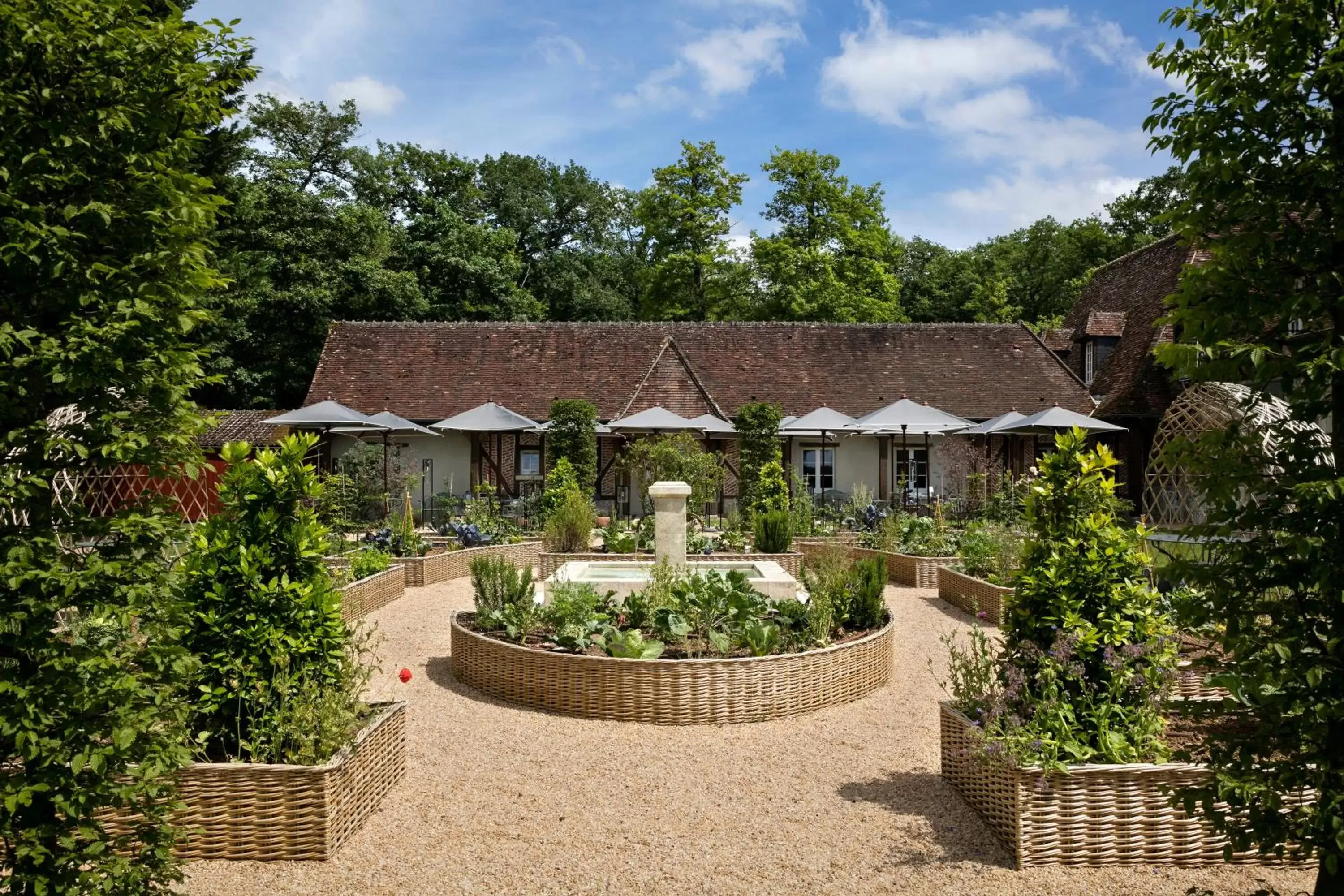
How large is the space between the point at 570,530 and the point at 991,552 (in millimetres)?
7309

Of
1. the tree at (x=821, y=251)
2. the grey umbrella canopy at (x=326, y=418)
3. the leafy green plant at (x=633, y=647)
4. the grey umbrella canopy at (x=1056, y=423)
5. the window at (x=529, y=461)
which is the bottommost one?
the leafy green plant at (x=633, y=647)

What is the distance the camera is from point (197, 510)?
22.4m

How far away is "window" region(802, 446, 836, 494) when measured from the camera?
88.6 ft

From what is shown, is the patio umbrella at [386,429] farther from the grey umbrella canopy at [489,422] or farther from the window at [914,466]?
the window at [914,466]

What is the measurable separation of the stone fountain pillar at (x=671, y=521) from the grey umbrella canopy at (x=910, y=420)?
1007 centimetres

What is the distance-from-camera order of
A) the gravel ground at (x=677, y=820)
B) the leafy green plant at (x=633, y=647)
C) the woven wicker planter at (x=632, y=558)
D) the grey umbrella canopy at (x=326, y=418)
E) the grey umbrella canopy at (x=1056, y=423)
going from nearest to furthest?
the gravel ground at (x=677, y=820)
the leafy green plant at (x=633, y=647)
the woven wicker planter at (x=632, y=558)
the grey umbrella canopy at (x=1056, y=423)
the grey umbrella canopy at (x=326, y=418)

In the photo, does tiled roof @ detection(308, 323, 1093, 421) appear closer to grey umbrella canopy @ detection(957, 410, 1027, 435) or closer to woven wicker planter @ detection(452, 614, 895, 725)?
grey umbrella canopy @ detection(957, 410, 1027, 435)

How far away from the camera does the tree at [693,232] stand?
3866 centimetres

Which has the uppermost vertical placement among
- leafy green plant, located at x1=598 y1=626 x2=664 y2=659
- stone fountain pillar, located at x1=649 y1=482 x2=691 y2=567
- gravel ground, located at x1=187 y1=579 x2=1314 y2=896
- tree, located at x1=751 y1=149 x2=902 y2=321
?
tree, located at x1=751 y1=149 x2=902 y2=321

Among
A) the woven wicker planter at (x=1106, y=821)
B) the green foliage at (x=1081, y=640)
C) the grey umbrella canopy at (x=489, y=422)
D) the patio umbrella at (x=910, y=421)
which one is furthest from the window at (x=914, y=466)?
the woven wicker planter at (x=1106, y=821)

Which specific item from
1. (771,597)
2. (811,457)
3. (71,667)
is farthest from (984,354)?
(71,667)

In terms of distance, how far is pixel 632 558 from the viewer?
15.4 metres

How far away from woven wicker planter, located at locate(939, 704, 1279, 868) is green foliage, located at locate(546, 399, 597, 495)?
658 inches

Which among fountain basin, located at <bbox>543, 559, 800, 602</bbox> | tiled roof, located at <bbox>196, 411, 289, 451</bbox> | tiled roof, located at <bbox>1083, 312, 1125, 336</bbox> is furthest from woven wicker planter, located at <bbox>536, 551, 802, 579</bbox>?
tiled roof, located at <bbox>1083, 312, 1125, 336</bbox>
